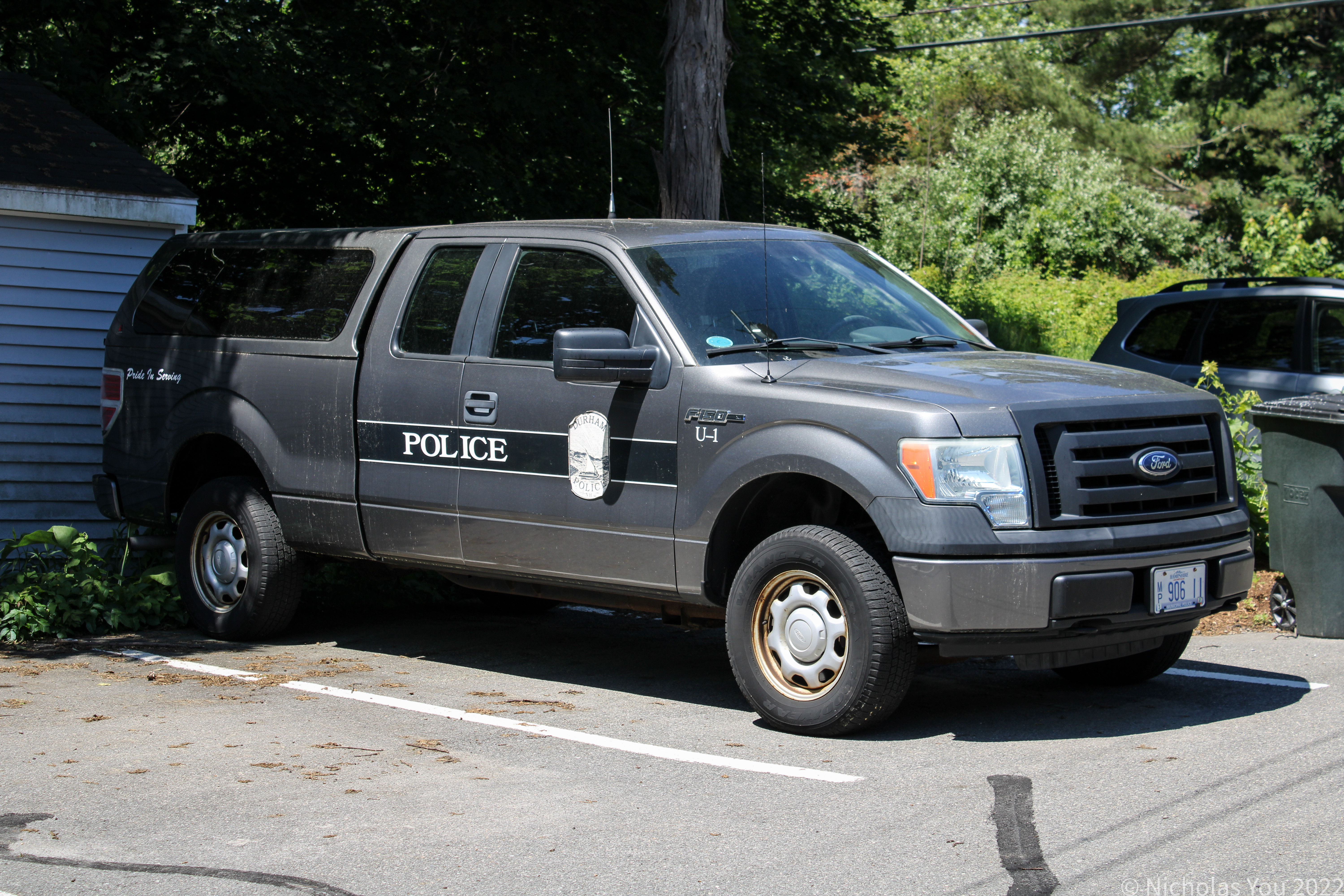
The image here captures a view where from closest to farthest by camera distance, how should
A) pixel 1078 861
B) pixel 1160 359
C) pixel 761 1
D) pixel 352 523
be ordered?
pixel 1078 861 → pixel 352 523 → pixel 1160 359 → pixel 761 1

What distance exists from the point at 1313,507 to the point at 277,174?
11206mm

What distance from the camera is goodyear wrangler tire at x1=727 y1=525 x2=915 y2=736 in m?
5.36

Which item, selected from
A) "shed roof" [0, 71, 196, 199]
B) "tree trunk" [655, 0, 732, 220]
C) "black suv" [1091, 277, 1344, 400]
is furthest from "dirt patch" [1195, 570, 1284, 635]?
"shed roof" [0, 71, 196, 199]

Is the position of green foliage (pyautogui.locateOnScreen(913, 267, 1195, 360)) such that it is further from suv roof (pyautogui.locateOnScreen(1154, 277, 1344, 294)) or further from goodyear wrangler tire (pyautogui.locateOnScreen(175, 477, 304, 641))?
goodyear wrangler tire (pyautogui.locateOnScreen(175, 477, 304, 641))

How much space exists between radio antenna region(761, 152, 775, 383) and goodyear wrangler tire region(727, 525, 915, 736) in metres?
0.64

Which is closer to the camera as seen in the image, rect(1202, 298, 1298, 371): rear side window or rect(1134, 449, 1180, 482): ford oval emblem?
rect(1134, 449, 1180, 482): ford oval emblem

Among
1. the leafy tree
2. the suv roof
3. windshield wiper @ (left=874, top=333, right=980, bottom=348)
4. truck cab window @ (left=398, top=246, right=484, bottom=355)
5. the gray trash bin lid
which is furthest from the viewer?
the leafy tree

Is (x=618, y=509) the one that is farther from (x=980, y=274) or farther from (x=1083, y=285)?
(x=980, y=274)

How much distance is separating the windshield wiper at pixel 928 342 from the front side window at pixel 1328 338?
4.78 m

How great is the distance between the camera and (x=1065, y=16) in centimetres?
4012

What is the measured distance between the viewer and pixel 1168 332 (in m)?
11.0

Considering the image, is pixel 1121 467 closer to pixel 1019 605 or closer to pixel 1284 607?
pixel 1019 605

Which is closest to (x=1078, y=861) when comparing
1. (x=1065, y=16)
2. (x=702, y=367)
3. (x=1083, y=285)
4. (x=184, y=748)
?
(x=702, y=367)

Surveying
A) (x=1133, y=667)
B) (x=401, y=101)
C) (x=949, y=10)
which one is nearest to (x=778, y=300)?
(x=1133, y=667)
